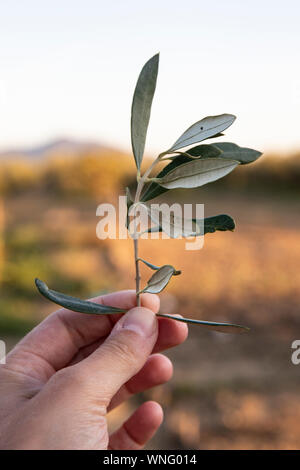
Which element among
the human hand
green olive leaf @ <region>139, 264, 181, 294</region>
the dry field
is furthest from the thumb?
the dry field

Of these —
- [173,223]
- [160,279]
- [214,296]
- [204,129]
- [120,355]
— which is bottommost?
[214,296]

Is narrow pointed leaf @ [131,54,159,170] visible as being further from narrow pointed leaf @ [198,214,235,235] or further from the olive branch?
narrow pointed leaf @ [198,214,235,235]

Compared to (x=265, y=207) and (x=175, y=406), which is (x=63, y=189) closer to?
(x=265, y=207)

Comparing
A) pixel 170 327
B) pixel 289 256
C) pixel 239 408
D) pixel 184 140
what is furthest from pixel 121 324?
pixel 289 256

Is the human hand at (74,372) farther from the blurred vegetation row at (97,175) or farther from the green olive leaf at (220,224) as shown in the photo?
the blurred vegetation row at (97,175)

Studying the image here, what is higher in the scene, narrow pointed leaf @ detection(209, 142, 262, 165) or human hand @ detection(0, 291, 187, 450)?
narrow pointed leaf @ detection(209, 142, 262, 165)

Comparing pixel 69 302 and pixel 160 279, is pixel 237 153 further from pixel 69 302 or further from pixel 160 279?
pixel 69 302

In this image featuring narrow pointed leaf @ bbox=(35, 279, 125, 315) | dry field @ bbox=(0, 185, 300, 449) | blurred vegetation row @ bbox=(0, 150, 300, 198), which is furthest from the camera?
blurred vegetation row @ bbox=(0, 150, 300, 198)

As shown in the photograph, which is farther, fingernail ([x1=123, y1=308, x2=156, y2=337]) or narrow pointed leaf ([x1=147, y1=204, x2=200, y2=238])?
fingernail ([x1=123, y1=308, x2=156, y2=337])

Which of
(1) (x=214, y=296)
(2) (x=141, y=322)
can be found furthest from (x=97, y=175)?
(2) (x=141, y=322)
